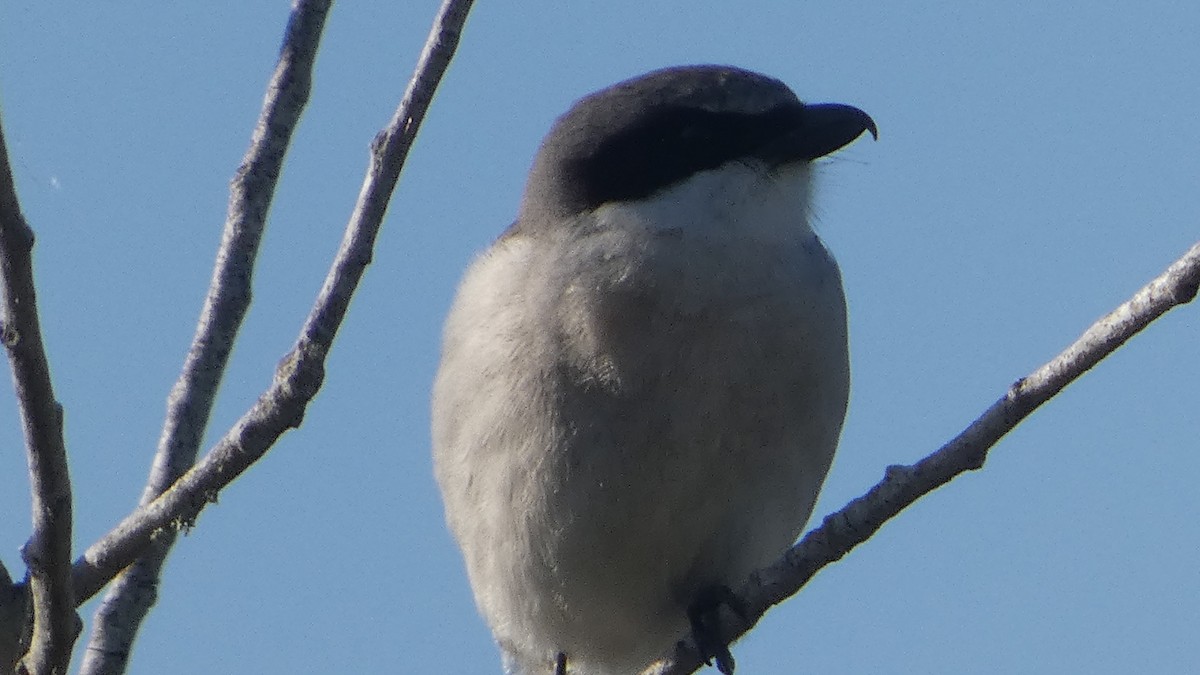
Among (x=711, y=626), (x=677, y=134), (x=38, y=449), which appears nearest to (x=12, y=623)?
(x=38, y=449)

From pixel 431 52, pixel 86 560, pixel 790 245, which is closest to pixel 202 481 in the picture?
pixel 86 560

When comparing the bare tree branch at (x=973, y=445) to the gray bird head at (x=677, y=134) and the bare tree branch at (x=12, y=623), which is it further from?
the gray bird head at (x=677, y=134)

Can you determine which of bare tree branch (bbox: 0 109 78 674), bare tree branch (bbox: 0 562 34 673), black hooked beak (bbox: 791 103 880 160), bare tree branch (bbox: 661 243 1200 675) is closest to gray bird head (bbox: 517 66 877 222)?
black hooked beak (bbox: 791 103 880 160)

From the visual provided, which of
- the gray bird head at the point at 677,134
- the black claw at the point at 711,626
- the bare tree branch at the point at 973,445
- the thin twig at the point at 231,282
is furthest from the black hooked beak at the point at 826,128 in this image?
the bare tree branch at the point at 973,445

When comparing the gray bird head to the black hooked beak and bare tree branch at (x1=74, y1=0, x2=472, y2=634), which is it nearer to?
the black hooked beak

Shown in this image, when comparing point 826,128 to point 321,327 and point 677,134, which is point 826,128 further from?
point 321,327

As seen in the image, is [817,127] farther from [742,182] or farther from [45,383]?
[45,383]

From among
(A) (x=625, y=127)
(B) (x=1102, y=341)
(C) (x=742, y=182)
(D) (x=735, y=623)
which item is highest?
(A) (x=625, y=127)
